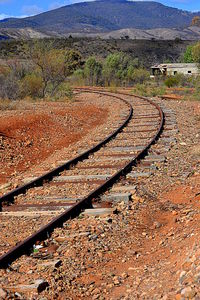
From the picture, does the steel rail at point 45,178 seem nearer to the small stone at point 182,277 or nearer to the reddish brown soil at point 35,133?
the reddish brown soil at point 35,133

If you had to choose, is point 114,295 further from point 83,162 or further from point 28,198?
point 83,162

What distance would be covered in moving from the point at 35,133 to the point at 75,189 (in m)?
7.41

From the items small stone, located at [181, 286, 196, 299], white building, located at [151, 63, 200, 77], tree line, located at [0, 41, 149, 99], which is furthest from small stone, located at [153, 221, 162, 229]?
white building, located at [151, 63, 200, 77]

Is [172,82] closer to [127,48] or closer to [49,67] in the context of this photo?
[49,67]

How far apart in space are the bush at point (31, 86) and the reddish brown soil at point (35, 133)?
629 cm

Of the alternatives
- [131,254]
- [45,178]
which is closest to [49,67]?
[45,178]

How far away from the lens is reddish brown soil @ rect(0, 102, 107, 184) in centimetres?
1371

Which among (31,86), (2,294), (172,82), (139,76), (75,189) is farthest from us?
(139,76)

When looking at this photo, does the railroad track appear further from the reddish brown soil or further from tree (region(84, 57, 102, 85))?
tree (region(84, 57, 102, 85))

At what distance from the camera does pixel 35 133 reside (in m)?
16.8

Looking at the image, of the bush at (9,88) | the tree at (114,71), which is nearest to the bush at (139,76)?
the tree at (114,71)

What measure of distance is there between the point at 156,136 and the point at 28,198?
654cm

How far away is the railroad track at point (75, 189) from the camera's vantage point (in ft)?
25.0

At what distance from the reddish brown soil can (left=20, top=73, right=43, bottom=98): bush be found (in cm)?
629
